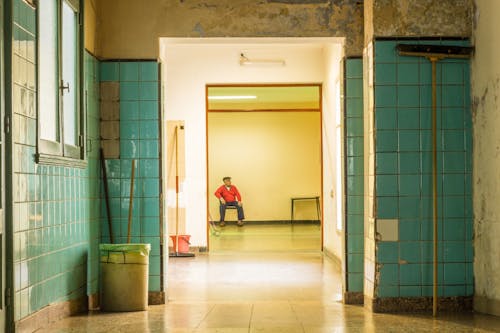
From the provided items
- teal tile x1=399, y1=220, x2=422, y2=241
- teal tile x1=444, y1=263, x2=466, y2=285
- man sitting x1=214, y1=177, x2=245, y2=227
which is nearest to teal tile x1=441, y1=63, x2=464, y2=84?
teal tile x1=399, y1=220, x2=422, y2=241

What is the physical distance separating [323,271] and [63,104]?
4.18m

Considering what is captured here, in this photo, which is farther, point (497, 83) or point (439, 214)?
point (439, 214)

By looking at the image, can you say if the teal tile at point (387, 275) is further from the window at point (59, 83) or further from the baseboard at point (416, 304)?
the window at point (59, 83)

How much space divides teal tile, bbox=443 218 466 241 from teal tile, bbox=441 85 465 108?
91 centimetres

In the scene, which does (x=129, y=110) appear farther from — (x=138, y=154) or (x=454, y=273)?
(x=454, y=273)

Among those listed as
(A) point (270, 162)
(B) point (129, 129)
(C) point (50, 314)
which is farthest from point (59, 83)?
(A) point (270, 162)

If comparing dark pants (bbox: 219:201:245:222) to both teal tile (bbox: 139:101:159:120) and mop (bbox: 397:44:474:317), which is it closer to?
teal tile (bbox: 139:101:159:120)

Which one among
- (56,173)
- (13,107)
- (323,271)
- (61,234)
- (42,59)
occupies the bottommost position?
(323,271)

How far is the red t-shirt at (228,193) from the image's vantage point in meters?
15.5

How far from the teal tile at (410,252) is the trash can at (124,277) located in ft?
6.73

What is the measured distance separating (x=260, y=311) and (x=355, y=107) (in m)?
1.92

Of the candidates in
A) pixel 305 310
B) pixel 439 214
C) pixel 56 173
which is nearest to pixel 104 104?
pixel 56 173

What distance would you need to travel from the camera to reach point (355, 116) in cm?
601

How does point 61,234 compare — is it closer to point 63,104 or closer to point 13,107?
point 63,104
